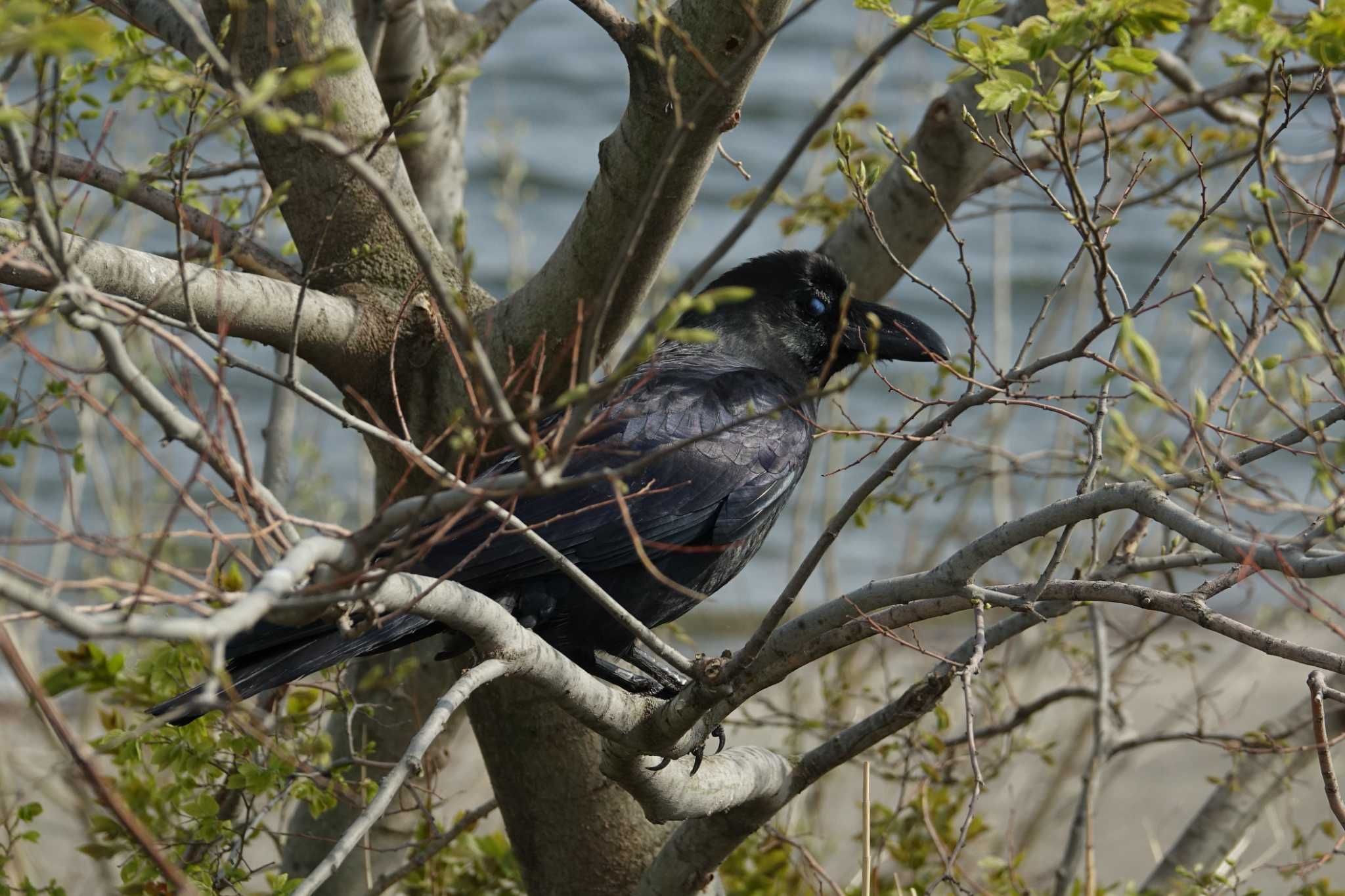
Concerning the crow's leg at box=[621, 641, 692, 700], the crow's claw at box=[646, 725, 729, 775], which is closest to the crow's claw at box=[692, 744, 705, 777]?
the crow's claw at box=[646, 725, 729, 775]

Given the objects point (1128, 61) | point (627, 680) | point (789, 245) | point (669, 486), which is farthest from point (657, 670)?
point (789, 245)

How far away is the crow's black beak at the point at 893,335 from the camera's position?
4074 mm

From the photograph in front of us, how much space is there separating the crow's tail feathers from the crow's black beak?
5.69ft

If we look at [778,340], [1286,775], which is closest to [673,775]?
[778,340]

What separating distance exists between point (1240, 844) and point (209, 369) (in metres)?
3.74

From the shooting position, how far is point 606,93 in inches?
454

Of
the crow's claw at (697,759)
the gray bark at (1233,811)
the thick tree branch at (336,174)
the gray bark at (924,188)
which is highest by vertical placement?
the gray bark at (924,188)

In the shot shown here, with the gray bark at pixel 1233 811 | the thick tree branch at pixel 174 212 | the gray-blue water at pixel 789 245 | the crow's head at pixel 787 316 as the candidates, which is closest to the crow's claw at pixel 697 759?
the thick tree branch at pixel 174 212

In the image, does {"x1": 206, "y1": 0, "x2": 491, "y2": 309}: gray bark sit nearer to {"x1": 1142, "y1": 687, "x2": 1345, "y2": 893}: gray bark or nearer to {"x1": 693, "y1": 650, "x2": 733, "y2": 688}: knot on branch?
{"x1": 693, "y1": 650, "x2": 733, "y2": 688}: knot on branch

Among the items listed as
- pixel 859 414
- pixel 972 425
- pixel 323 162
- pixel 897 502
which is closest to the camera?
pixel 323 162

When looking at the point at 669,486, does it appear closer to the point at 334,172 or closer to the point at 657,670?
the point at 657,670

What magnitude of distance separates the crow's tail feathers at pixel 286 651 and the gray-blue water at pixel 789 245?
3.70 metres

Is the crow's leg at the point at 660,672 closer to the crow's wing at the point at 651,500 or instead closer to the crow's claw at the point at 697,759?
the crow's wing at the point at 651,500

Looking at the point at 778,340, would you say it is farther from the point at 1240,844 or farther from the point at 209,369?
the point at 209,369
